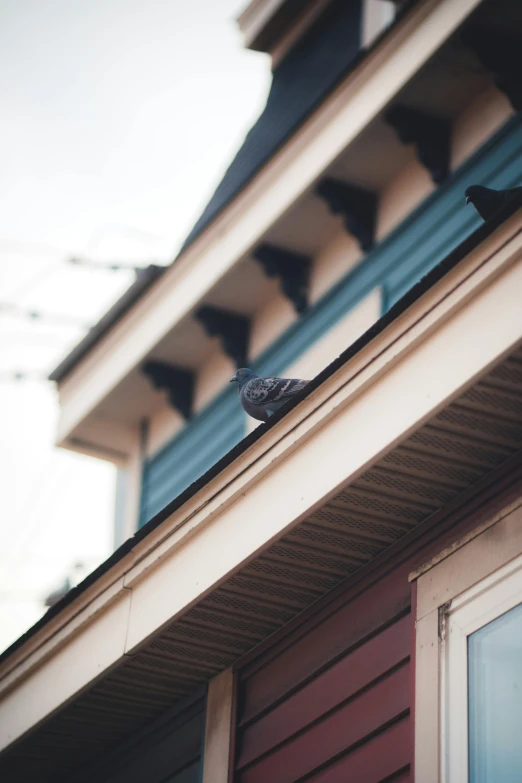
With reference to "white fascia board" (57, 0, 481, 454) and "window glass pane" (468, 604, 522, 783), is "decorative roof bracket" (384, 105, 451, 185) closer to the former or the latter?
"white fascia board" (57, 0, 481, 454)

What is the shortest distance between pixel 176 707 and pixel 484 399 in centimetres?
245

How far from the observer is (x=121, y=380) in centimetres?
770

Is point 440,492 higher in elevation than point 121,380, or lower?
lower

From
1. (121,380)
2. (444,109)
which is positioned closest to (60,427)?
(121,380)

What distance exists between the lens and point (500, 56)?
18.3 ft

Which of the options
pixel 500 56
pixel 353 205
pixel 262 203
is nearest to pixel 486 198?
pixel 500 56

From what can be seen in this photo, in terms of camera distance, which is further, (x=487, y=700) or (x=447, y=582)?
(x=447, y=582)

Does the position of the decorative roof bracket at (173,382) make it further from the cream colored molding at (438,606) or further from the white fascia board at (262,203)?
the cream colored molding at (438,606)

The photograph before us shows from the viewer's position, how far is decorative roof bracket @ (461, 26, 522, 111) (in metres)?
5.50

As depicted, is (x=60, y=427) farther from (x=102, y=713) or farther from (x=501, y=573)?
(x=501, y=573)

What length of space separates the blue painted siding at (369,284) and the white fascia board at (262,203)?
52 centimetres

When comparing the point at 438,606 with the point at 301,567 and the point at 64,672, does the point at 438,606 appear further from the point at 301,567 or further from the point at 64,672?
the point at 64,672

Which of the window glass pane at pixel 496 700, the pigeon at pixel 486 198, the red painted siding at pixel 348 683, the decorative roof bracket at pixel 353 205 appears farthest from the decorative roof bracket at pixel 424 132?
the window glass pane at pixel 496 700

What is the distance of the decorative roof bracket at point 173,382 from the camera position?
24.8 ft
